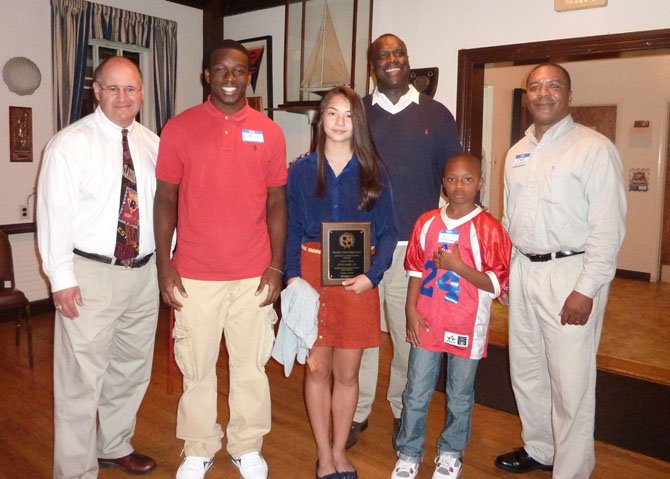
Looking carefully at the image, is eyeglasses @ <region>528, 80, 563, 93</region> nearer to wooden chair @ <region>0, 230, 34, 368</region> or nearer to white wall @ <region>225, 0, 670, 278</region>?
white wall @ <region>225, 0, 670, 278</region>

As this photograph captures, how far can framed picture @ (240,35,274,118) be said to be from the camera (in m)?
5.35

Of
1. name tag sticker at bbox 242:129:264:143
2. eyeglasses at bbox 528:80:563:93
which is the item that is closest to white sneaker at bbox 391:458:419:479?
name tag sticker at bbox 242:129:264:143

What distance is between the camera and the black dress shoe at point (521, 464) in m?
2.53

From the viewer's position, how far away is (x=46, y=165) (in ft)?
6.83


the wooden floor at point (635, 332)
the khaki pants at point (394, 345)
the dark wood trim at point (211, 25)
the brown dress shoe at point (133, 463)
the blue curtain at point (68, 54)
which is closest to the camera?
the brown dress shoe at point (133, 463)

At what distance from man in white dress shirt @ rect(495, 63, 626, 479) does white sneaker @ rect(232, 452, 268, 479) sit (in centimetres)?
116

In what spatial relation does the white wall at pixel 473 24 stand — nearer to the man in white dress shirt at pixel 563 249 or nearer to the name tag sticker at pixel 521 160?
the man in white dress shirt at pixel 563 249

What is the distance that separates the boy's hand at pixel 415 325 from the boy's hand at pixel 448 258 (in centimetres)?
23


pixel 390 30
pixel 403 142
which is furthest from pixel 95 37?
pixel 403 142

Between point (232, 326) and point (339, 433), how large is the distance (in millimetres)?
595

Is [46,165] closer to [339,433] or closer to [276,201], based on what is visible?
[276,201]

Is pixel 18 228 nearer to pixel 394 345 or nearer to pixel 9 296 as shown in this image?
pixel 9 296

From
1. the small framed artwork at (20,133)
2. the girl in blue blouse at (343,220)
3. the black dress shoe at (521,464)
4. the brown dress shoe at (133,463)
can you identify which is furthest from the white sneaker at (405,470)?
the small framed artwork at (20,133)

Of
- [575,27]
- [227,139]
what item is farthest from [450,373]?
[575,27]
